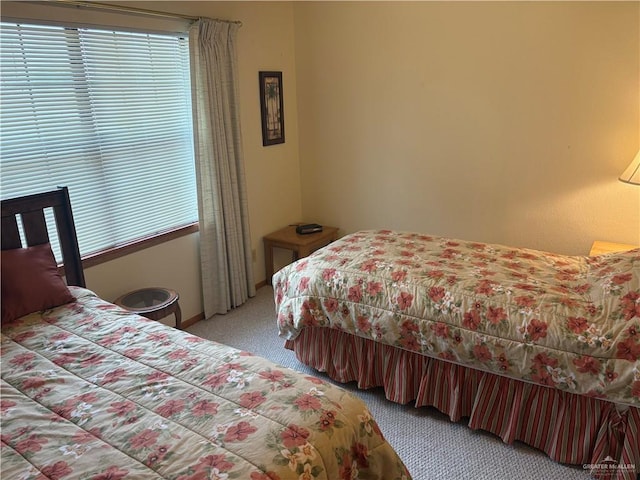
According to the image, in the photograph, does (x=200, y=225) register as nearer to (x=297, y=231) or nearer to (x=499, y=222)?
(x=297, y=231)

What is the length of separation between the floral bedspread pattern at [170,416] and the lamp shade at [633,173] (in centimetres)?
211

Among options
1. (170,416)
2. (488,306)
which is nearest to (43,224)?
(170,416)

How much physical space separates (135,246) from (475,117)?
2.42 m

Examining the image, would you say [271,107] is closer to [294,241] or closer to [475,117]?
[294,241]

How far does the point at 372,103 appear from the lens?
3.79 metres

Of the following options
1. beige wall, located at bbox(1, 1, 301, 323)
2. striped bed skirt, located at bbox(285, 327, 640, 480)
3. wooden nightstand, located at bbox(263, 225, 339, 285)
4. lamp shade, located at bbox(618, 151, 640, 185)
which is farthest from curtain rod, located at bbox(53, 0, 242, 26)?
lamp shade, located at bbox(618, 151, 640, 185)

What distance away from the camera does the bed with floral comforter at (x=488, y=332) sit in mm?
1934

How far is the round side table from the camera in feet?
9.10

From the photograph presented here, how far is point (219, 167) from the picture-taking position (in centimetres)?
336

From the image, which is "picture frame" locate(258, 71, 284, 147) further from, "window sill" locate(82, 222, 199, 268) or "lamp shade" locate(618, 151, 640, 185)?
"lamp shade" locate(618, 151, 640, 185)

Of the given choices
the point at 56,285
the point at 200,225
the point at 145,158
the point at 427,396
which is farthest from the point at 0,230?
the point at 427,396

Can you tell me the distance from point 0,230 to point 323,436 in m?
1.80

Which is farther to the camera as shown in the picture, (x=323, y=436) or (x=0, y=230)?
(x=0, y=230)

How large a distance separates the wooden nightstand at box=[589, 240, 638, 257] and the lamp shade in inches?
16.3
